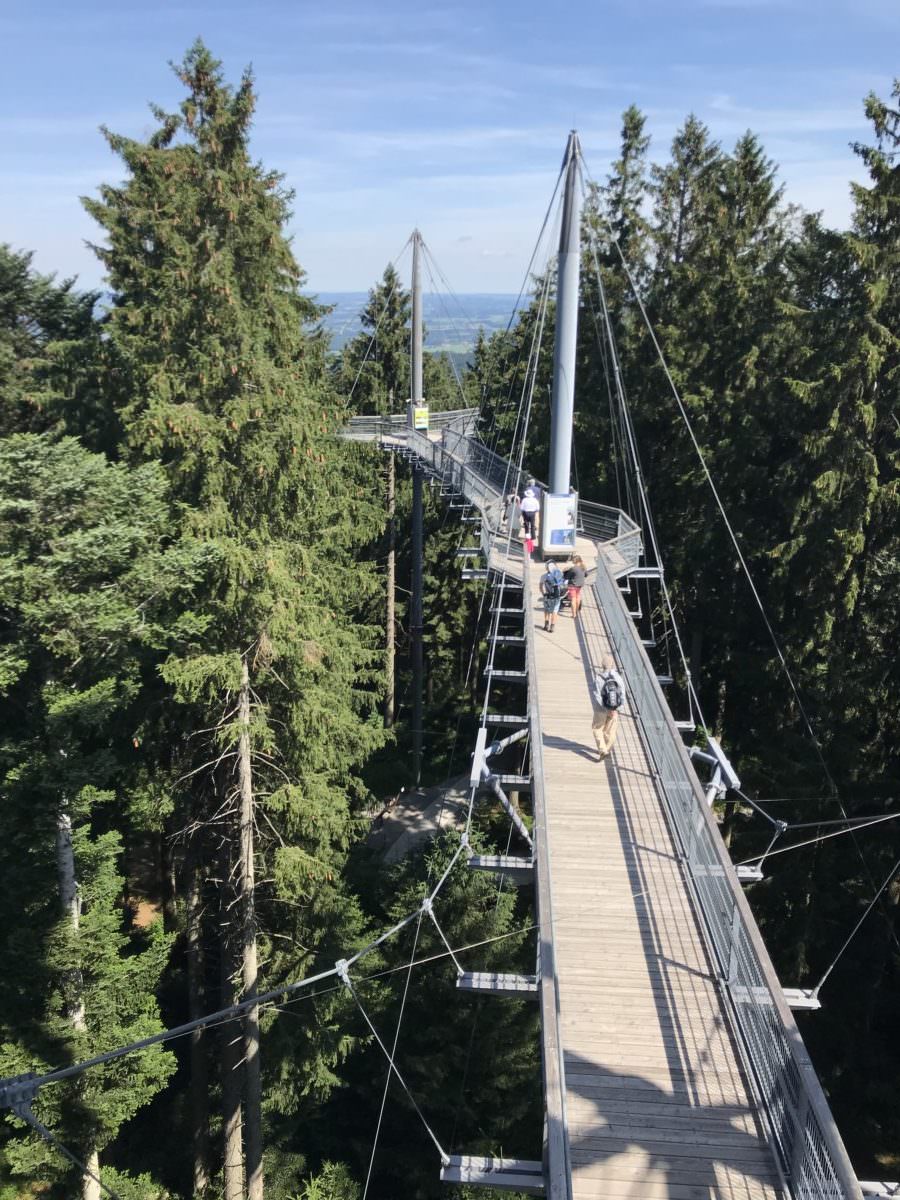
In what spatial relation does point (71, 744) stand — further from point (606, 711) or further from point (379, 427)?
point (379, 427)

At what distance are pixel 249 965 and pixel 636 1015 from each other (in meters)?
7.32

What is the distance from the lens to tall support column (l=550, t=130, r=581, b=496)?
13492mm

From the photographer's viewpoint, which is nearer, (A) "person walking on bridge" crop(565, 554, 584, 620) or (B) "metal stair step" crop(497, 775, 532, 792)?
(B) "metal stair step" crop(497, 775, 532, 792)

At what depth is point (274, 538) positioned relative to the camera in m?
11.4

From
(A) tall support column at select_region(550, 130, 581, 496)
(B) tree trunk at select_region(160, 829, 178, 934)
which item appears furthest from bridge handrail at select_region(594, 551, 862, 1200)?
(B) tree trunk at select_region(160, 829, 178, 934)

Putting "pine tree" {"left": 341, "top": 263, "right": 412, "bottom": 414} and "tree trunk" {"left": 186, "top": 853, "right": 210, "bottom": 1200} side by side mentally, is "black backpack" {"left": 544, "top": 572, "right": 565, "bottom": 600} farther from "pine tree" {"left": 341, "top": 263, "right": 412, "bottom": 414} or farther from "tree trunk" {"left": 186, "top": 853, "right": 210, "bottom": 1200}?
"pine tree" {"left": 341, "top": 263, "right": 412, "bottom": 414}

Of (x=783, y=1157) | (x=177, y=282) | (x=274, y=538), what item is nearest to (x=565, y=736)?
(x=274, y=538)

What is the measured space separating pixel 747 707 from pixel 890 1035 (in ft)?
24.5

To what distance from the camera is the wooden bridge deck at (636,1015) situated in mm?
5320

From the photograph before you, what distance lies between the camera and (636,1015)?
6.41m

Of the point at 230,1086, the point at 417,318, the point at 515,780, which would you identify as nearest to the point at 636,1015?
the point at 515,780

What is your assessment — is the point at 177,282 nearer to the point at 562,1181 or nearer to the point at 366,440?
the point at 562,1181

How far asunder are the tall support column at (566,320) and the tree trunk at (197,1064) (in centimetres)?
914

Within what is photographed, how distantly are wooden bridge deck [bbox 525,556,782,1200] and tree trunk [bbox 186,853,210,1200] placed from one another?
7951 mm
